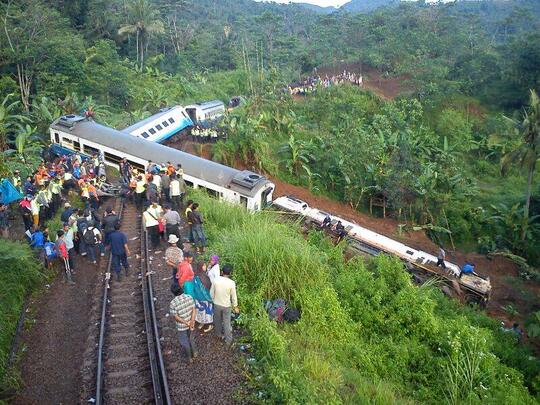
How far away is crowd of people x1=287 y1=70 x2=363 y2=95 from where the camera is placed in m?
41.3

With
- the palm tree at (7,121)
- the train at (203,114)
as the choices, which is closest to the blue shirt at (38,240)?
the palm tree at (7,121)

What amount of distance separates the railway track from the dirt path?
16.2 inches

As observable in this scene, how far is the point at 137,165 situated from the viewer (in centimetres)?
1861

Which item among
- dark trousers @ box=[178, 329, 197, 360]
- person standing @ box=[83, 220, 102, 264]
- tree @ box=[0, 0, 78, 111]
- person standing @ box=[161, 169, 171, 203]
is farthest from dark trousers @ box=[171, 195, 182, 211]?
tree @ box=[0, 0, 78, 111]

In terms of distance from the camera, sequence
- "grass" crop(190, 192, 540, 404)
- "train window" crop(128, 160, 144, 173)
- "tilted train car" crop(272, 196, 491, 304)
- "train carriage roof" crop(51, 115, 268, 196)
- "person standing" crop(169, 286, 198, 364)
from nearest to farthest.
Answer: "person standing" crop(169, 286, 198, 364) < "grass" crop(190, 192, 540, 404) < "tilted train car" crop(272, 196, 491, 304) < "train carriage roof" crop(51, 115, 268, 196) < "train window" crop(128, 160, 144, 173)

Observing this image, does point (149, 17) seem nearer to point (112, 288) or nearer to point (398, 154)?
point (398, 154)

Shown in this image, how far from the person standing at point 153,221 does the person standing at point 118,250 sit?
96 centimetres

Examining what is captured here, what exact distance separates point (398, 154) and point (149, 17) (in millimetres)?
32846

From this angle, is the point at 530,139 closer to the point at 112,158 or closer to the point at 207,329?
the point at 112,158

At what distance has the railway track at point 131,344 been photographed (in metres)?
7.02

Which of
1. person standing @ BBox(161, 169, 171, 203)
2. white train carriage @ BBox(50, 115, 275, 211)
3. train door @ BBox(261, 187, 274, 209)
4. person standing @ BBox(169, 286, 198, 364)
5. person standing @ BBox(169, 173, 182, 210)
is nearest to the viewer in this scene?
person standing @ BBox(169, 286, 198, 364)

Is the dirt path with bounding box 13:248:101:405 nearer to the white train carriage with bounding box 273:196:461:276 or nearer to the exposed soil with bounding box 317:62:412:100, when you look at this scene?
the white train carriage with bounding box 273:196:461:276

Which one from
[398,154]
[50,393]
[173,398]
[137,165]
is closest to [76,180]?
[137,165]

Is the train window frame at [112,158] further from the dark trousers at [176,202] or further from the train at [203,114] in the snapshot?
the train at [203,114]
